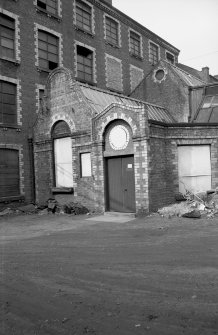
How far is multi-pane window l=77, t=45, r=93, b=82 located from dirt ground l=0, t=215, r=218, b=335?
53.2 feet

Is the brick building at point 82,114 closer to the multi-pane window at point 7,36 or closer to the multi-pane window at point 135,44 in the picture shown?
the multi-pane window at point 7,36

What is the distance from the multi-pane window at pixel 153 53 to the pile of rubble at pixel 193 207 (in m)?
21.0

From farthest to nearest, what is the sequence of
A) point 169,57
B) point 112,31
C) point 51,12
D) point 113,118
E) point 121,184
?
point 169,57
point 112,31
point 51,12
point 121,184
point 113,118

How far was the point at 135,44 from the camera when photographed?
96.7 feet

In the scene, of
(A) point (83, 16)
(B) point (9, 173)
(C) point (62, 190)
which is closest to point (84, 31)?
(A) point (83, 16)

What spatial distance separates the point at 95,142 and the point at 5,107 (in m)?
7.28

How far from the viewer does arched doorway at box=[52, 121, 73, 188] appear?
16.5m

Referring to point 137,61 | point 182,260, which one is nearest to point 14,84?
point 137,61

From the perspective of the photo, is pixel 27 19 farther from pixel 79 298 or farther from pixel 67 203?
pixel 79 298

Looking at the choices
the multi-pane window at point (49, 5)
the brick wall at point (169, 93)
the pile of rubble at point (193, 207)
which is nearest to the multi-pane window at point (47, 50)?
the multi-pane window at point (49, 5)

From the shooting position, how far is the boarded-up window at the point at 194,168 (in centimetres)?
1457

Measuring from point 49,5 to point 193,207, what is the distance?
57.4 feet

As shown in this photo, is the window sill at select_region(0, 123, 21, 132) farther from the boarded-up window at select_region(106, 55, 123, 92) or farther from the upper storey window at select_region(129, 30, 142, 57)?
the upper storey window at select_region(129, 30, 142, 57)

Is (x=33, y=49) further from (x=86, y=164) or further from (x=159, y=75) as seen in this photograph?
(x=86, y=164)
